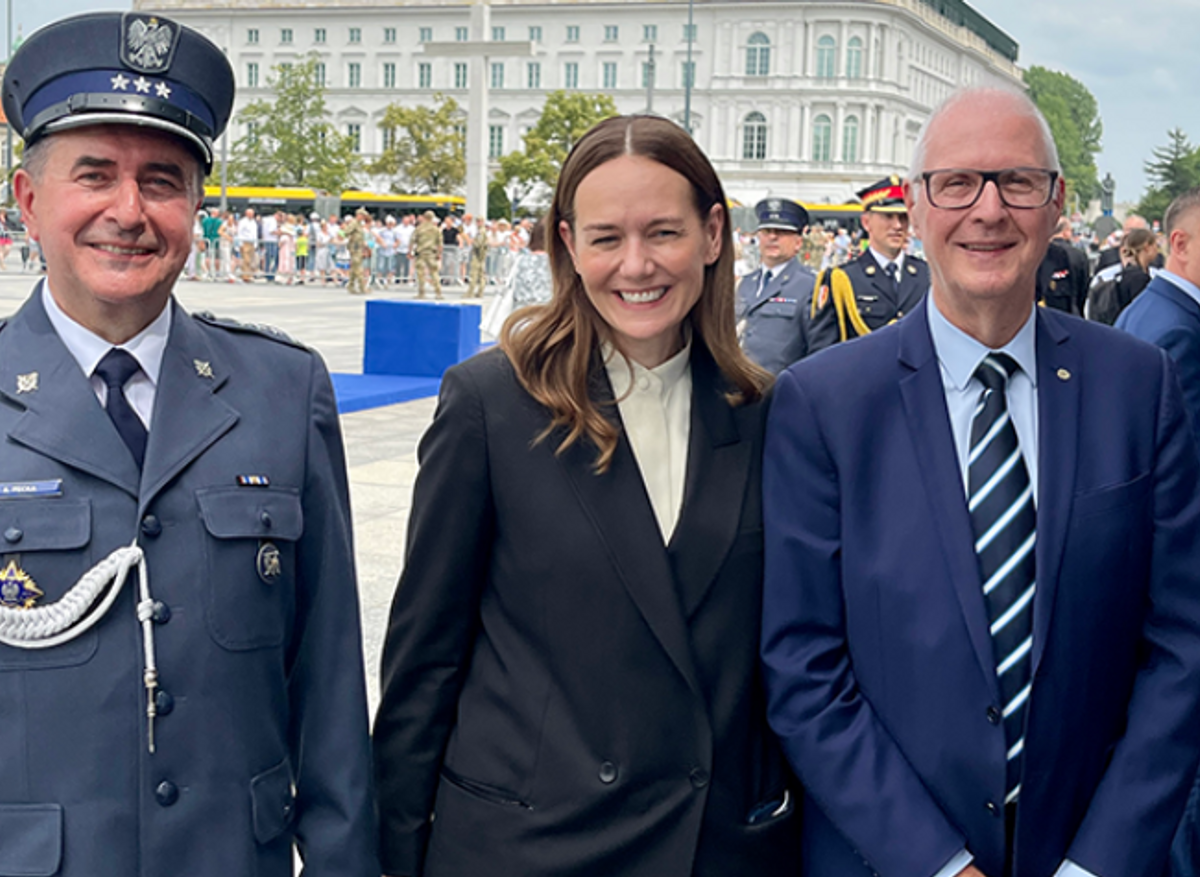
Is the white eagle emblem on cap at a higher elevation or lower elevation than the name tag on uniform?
higher

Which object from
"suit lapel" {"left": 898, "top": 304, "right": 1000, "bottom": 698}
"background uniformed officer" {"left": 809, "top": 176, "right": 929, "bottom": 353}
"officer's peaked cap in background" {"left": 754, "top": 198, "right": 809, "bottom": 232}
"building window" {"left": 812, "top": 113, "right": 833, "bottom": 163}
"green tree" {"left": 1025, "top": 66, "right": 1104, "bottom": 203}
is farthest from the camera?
"green tree" {"left": 1025, "top": 66, "right": 1104, "bottom": 203}

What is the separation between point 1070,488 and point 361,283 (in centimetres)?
2756

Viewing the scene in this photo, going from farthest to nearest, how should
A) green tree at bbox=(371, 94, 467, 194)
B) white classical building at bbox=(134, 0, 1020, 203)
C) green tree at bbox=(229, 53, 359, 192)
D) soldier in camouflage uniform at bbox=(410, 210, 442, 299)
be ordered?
white classical building at bbox=(134, 0, 1020, 203) < green tree at bbox=(371, 94, 467, 194) < green tree at bbox=(229, 53, 359, 192) < soldier in camouflage uniform at bbox=(410, 210, 442, 299)

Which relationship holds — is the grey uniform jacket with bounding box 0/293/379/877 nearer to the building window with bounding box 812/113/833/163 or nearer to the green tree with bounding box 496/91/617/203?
the green tree with bounding box 496/91/617/203

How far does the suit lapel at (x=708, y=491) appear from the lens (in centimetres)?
231

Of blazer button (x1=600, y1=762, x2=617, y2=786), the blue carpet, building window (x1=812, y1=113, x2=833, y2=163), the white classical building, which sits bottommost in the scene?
the blue carpet

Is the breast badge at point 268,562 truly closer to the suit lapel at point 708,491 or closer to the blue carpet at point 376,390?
the suit lapel at point 708,491

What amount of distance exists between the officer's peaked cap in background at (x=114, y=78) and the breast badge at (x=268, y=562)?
2.05ft

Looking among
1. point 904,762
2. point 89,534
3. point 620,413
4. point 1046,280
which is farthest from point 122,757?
point 1046,280

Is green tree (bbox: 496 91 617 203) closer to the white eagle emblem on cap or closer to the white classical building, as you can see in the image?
the white classical building

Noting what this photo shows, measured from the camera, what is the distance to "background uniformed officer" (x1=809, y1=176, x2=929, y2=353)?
23.6ft

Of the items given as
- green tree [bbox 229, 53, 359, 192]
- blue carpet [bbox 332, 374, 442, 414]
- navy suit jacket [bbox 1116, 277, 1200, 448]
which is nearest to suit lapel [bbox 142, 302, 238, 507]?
navy suit jacket [bbox 1116, 277, 1200, 448]

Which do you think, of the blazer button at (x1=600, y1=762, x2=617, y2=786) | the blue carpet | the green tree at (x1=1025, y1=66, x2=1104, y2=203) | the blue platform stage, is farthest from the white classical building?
the blazer button at (x1=600, y1=762, x2=617, y2=786)

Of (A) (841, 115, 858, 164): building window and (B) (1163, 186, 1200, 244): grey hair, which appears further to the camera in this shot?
(A) (841, 115, 858, 164): building window
